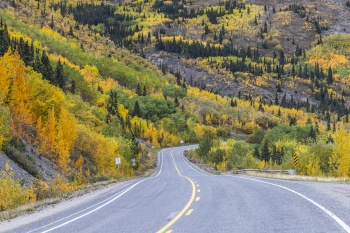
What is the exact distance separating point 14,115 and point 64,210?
2318 cm

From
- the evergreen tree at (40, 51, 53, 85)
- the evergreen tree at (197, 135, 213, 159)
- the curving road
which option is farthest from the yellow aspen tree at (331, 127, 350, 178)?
the evergreen tree at (40, 51, 53, 85)

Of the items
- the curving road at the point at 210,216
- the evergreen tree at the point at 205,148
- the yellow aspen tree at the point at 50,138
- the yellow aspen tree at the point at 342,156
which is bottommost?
the evergreen tree at the point at 205,148

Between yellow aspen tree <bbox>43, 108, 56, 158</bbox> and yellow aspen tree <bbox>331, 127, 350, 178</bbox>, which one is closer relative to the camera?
yellow aspen tree <bbox>43, 108, 56, 158</bbox>

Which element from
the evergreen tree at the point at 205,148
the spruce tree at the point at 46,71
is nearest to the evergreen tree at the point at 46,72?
the spruce tree at the point at 46,71

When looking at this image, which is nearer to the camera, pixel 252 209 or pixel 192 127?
pixel 252 209

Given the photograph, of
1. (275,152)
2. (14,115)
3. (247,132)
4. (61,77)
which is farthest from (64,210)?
(247,132)

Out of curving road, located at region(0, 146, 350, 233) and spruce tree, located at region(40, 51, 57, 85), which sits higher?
curving road, located at region(0, 146, 350, 233)

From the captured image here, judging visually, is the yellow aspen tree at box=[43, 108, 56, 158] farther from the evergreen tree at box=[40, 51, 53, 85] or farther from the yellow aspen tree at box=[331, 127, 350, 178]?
the yellow aspen tree at box=[331, 127, 350, 178]

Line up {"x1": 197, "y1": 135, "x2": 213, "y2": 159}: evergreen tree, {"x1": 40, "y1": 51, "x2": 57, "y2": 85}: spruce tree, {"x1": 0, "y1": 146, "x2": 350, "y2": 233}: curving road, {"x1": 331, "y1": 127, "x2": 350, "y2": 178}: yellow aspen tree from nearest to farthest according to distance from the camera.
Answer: {"x1": 0, "y1": 146, "x2": 350, "y2": 233}: curving road → {"x1": 331, "y1": 127, "x2": 350, "y2": 178}: yellow aspen tree → {"x1": 40, "y1": 51, "x2": 57, "y2": 85}: spruce tree → {"x1": 197, "y1": 135, "x2": 213, "y2": 159}: evergreen tree

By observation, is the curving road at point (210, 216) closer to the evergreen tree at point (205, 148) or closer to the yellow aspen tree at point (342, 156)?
the yellow aspen tree at point (342, 156)

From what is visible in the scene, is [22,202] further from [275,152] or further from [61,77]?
[275,152]

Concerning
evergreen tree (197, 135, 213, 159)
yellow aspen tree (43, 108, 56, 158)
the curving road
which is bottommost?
evergreen tree (197, 135, 213, 159)

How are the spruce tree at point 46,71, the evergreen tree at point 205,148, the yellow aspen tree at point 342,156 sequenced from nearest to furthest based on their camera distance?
1. the yellow aspen tree at point 342,156
2. the spruce tree at point 46,71
3. the evergreen tree at point 205,148

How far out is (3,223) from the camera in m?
12.7
